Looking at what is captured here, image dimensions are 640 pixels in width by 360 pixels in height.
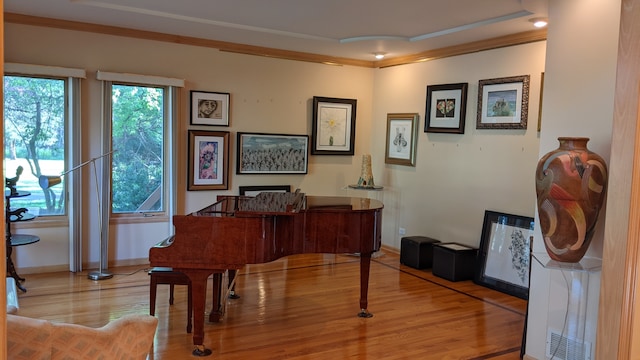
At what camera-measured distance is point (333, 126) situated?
6988 millimetres

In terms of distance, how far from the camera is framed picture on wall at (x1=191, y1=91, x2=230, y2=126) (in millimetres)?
Result: 5984

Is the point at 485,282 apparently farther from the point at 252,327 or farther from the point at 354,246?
the point at 252,327

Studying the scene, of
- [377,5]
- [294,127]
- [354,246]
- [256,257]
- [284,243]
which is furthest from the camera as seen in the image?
[294,127]

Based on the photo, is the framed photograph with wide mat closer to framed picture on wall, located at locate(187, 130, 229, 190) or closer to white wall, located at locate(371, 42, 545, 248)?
white wall, located at locate(371, 42, 545, 248)

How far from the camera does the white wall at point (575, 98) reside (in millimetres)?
3002

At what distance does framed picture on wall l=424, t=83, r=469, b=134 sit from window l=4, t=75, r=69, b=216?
412cm

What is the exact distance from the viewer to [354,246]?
4.00 m

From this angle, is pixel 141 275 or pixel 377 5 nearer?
pixel 377 5

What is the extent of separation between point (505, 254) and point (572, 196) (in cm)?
256

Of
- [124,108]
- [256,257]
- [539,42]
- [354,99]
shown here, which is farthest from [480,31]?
[124,108]

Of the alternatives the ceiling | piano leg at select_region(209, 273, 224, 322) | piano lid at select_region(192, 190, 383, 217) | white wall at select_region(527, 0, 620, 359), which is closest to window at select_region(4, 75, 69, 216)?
the ceiling

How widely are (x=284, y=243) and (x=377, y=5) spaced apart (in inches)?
88.5

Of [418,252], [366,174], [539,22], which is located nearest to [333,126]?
[366,174]

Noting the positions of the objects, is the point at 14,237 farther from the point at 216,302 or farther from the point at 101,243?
the point at 216,302
